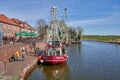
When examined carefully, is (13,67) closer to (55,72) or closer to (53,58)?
(55,72)

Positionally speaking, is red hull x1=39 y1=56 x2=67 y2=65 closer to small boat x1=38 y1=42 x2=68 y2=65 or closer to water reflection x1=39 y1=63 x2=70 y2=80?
small boat x1=38 y1=42 x2=68 y2=65

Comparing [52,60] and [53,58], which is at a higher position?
[53,58]

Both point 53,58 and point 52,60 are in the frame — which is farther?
point 53,58

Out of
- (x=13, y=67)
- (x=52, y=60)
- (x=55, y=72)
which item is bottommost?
(x=55, y=72)

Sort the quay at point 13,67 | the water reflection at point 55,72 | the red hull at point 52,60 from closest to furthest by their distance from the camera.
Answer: the quay at point 13,67, the water reflection at point 55,72, the red hull at point 52,60

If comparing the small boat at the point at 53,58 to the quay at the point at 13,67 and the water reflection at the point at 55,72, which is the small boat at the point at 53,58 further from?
the quay at the point at 13,67

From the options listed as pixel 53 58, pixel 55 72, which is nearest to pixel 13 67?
pixel 55 72

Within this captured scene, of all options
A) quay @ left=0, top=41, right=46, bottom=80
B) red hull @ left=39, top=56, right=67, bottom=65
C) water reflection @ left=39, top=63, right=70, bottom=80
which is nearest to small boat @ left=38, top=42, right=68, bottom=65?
red hull @ left=39, top=56, right=67, bottom=65

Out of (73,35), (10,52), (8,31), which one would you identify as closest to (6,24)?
(8,31)

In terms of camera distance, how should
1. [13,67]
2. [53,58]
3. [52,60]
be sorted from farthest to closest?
[53,58]
[52,60]
[13,67]

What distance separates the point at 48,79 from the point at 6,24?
42.7 metres

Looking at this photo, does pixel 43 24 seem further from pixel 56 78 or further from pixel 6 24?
pixel 56 78

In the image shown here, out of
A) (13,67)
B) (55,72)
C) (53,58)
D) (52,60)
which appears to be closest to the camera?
(13,67)

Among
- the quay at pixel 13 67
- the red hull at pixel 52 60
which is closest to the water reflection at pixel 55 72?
the red hull at pixel 52 60
